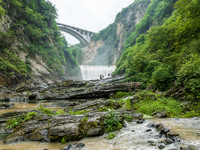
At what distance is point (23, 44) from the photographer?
25.9 m

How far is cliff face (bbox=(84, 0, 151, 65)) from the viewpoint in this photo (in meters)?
60.9

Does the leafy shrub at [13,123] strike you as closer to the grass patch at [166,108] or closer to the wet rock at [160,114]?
the grass patch at [166,108]

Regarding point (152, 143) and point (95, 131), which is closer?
point (152, 143)

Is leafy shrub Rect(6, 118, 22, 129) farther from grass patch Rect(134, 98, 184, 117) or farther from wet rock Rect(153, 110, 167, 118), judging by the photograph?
wet rock Rect(153, 110, 167, 118)

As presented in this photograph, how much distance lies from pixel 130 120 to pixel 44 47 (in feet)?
110

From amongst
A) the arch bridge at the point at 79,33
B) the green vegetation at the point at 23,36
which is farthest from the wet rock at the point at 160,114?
the arch bridge at the point at 79,33

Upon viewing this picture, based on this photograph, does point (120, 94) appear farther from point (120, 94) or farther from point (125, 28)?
point (125, 28)

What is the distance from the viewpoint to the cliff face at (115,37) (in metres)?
60.9

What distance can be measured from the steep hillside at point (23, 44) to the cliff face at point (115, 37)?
132 ft

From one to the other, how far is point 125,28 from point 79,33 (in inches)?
1410

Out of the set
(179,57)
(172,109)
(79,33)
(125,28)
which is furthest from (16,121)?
(79,33)

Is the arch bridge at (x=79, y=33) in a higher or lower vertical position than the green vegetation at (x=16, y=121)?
higher

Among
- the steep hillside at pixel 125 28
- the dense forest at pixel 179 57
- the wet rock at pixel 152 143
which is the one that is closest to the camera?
the wet rock at pixel 152 143

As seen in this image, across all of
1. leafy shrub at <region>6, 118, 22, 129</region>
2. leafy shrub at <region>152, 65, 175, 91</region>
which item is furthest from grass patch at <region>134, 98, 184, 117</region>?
leafy shrub at <region>6, 118, 22, 129</region>
